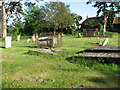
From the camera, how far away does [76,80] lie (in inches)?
129

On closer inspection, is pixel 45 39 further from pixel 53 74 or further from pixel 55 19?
pixel 55 19

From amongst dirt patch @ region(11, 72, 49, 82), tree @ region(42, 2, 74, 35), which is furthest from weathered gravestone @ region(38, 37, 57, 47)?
tree @ region(42, 2, 74, 35)

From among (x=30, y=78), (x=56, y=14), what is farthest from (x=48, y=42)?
(x=56, y=14)

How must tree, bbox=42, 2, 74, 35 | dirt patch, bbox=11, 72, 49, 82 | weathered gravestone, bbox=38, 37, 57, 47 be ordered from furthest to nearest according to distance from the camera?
tree, bbox=42, 2, 74, 35 → weathered gravestone, bbox=38, 37, 57, 47 → dirt patch, bbox=11, 72, 49, 82

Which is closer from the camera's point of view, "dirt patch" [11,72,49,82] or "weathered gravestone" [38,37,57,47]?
"dirt patch" [11,72,49,82]

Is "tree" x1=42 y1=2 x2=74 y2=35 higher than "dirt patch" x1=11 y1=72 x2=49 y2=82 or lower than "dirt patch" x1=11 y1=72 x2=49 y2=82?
higher

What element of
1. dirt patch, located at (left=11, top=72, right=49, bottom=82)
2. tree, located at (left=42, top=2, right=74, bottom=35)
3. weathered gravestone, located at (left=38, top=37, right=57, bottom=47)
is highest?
tree, located at (left=42, top=2, right=74, bottom=35)

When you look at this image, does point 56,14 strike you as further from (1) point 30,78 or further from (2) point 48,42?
(1) point 30,78

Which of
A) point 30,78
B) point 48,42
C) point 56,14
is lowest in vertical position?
point 30,78

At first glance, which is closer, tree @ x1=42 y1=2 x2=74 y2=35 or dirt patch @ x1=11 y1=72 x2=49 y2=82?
dirt patch @ x1=11 y1=72 x2=49 y2=82

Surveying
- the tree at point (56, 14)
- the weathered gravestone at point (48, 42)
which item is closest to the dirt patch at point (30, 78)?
the weathered gravestone at point (48, 42)

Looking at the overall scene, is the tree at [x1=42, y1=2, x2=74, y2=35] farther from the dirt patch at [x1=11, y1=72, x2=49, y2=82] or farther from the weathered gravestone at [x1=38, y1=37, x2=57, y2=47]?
the dirt patch at [x1=11, y1=72, x2=49, y2=82]

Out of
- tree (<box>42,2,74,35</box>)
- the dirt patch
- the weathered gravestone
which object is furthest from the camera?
tree (<box>42,2,74,35</box>)

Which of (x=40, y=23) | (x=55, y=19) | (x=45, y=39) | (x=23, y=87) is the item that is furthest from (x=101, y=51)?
(x=40, y=23)
